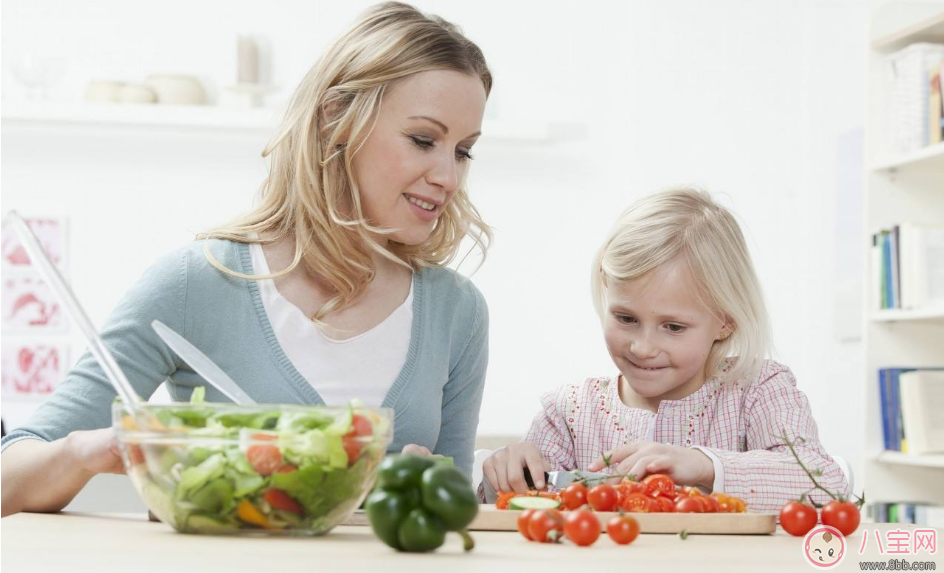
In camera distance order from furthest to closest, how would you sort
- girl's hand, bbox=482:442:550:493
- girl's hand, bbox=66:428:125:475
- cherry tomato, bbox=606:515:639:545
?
1. girl's hand, bbox=482:442:550:493
2. girl's hand, bbox=66:428:125:475
3. cherry tomato, bbox=606:515:639:545

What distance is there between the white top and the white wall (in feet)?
8.95

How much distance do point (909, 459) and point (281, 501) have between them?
2673 millimetres

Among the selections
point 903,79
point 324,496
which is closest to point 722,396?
point 324,496

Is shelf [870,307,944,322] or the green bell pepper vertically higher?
shelf [870,307,944,322]

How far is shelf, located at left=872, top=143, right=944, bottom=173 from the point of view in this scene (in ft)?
10.1

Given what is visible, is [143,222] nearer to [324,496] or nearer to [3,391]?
[3,391]

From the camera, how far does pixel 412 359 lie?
5.56ft

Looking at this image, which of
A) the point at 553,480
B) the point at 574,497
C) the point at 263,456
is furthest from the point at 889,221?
the point at 263,456

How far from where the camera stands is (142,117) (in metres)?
4.27

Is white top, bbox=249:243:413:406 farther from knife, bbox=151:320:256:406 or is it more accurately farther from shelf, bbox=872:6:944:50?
shelf, bbox=872:6:944:50

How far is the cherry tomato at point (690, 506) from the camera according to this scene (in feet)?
4.10

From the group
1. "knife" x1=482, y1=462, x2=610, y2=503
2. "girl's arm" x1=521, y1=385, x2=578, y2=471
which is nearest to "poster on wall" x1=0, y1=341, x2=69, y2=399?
"girl's arm" x1=521, y1=385, x2=578, y2=471

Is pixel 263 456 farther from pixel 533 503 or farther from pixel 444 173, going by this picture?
pixel 444 173

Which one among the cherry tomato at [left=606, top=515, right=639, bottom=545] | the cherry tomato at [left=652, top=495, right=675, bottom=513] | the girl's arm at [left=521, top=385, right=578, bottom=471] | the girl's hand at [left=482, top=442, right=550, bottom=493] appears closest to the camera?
the cherry tomato at [left=606, top=515, right=639, bottom=545]
